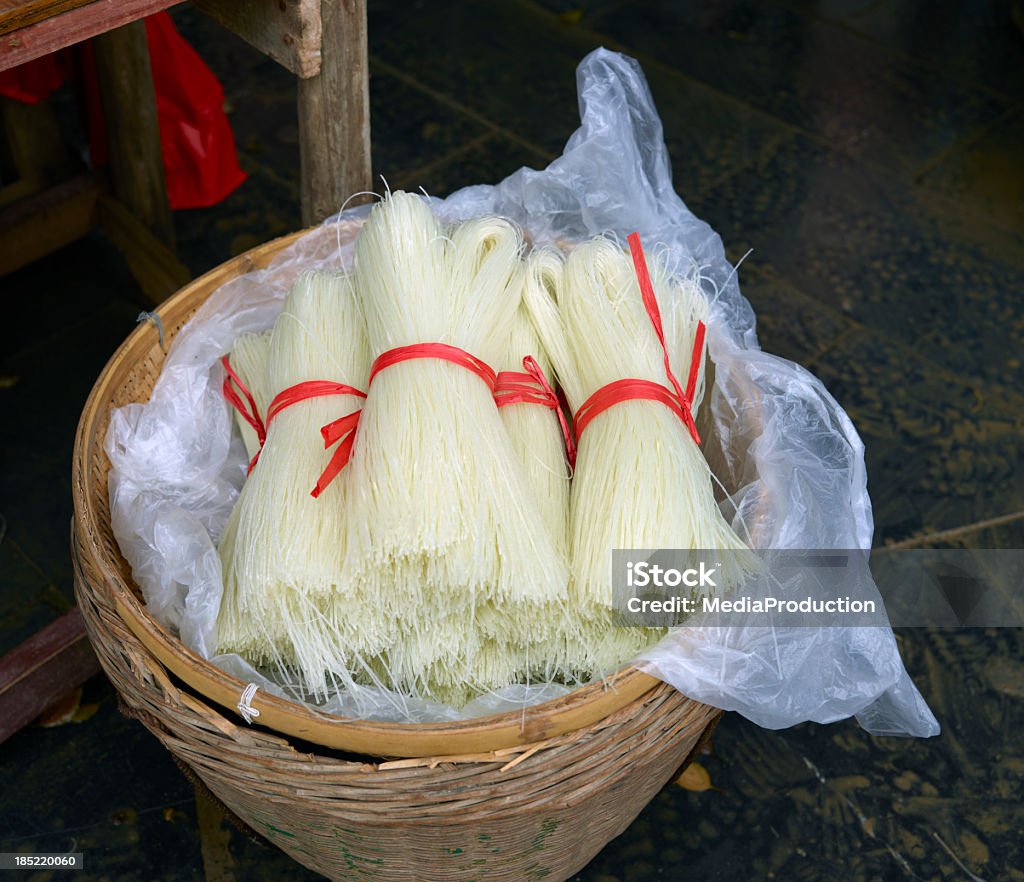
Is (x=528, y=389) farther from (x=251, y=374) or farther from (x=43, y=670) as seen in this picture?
(x=43, y=670)

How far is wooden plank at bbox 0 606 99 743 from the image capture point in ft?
4.62

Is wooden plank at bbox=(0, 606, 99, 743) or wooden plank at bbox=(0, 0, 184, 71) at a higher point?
wooden plank at bbox=(0, 0, 184, 71)

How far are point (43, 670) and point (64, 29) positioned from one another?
879 mm

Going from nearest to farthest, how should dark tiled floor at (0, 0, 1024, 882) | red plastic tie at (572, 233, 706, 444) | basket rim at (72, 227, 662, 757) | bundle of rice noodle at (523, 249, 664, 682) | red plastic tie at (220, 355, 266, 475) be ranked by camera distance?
basket rim at (72, 227, 662, 757)
bundle of rice noodle at (523, 249, 664, 682)
red plastic tie at (572, 233, 706, 444)
red plastic tie at (220, 355, 266, 475)
dark tiled floor at (0, 0, 1024, 882)

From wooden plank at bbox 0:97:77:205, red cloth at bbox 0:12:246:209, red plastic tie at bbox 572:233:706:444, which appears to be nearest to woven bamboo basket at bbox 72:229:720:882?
red plastic tie at bbox 572:233:706:444

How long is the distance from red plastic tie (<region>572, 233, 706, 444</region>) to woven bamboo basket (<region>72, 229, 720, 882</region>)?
323 mm

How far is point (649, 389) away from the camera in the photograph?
114 cm

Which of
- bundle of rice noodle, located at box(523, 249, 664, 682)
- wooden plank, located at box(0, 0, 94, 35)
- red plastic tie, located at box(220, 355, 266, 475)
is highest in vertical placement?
wooden plank, located at box(0, 0, 94, 35)

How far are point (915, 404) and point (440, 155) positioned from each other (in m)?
1.28

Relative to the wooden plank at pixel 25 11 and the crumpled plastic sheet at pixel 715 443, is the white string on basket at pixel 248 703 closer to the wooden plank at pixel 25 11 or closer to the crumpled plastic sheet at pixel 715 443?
the crumpled plastic sheet at pixel 715 443

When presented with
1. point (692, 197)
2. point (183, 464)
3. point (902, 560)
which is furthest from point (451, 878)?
point (692, 197)

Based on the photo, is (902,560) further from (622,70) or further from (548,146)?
(548,146)

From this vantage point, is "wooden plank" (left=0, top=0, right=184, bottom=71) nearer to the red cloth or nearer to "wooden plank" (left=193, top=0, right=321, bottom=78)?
"wooden plank" (left=193, top=0, right=321, bottom=78)

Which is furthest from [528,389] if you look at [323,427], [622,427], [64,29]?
[64,29]
